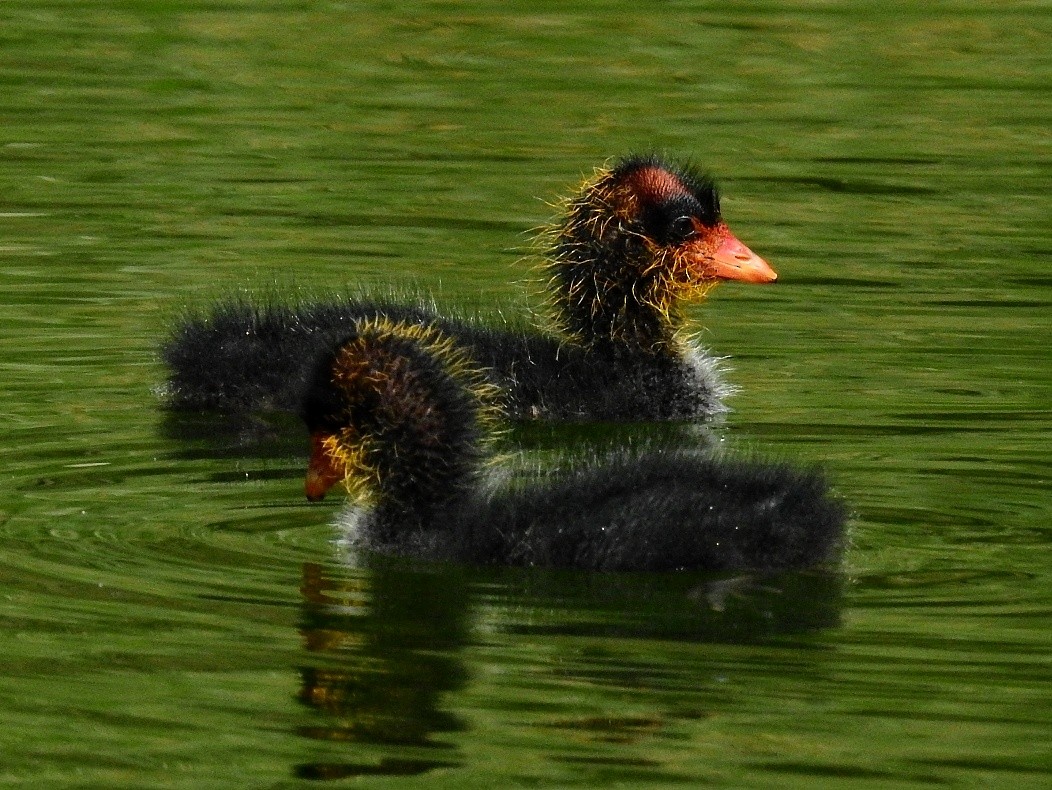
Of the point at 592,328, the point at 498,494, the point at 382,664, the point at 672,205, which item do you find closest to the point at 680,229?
the point at 672,205

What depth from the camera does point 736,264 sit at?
12016 millimetres

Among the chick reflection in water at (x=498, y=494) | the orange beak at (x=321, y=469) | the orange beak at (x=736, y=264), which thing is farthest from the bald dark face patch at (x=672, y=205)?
the orange beak at (x=321, y=469)

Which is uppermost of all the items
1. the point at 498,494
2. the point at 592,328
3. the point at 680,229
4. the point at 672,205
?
the point at 672,205

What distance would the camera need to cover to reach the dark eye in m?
12.1

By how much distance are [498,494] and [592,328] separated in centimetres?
340

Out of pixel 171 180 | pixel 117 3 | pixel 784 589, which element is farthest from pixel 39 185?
pixel 784 589

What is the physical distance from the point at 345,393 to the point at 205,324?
3222 mm

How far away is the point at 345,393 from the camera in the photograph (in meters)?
8.85

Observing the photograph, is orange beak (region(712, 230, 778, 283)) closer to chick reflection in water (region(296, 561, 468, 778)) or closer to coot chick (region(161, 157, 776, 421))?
coot chick (region(161, 157, 776, 421))

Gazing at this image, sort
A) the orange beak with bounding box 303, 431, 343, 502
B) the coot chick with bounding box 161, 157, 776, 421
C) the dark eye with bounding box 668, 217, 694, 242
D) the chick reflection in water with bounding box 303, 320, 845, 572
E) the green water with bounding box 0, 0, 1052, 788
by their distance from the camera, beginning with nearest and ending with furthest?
the green water with bounding box 0, 0, 1052, 788
the chick reflection in water with bounding box 303, 320, 845, 572
the orange beak with bounding box 303, 431, 343, 502
the coot chick with bounding box 161, 157, 776, 421
the dark eye with bounding box 668, 217, 694, 242

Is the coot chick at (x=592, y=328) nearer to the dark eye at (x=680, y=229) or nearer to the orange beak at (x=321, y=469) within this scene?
the dark eye at (x=680, y=229)

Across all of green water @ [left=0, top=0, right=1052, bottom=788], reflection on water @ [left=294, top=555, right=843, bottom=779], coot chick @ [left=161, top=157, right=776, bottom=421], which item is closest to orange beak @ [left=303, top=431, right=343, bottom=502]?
green water @ [left=0, top=0, right=1052, bottom=788]

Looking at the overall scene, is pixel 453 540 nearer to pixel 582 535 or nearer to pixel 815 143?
pixel 582 535

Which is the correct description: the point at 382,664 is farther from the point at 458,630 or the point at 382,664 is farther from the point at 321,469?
the point at 321,469
